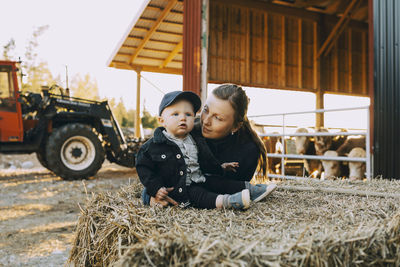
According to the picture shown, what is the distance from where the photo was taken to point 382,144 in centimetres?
475

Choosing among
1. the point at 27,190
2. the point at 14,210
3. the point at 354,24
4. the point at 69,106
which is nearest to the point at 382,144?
Answer: the point at 14,210

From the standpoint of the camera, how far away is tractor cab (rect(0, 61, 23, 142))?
7.92 metres

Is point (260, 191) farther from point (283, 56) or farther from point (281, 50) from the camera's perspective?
point (281, 50)

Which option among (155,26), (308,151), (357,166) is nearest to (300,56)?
(155,26)

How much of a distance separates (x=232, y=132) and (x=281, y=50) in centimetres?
929

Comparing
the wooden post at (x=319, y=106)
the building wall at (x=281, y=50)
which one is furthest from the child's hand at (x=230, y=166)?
the wooden post at (x=319, y=106)

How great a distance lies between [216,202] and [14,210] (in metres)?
4.06

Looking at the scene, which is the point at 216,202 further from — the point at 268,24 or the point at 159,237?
the point at 268,24

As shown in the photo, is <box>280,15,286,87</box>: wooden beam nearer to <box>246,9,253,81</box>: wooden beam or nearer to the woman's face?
<box>246,9,253,81</box>: wooden beam

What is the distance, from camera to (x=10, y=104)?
26.3 feet

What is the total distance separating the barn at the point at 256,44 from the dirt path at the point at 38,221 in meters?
3.27

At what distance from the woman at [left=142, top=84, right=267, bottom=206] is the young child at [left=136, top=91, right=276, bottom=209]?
11 cm

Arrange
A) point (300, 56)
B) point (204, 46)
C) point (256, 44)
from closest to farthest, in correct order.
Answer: point (204, 46) < point (256, 44) < point (300, 56)

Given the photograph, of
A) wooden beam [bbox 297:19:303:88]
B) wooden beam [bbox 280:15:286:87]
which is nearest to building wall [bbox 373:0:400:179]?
wooden beam [bbox 280:15:286:87]
